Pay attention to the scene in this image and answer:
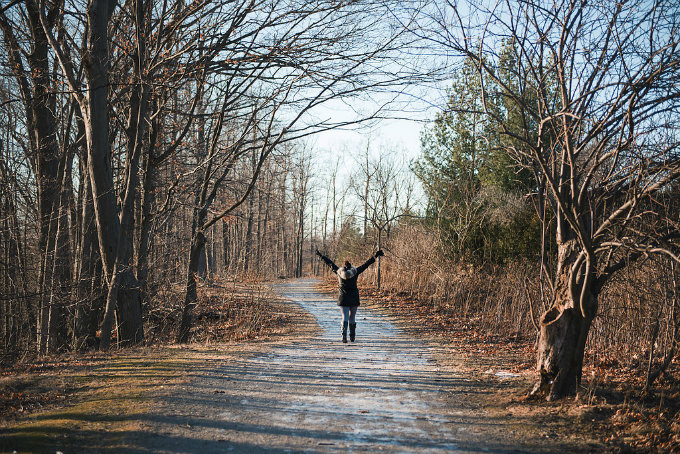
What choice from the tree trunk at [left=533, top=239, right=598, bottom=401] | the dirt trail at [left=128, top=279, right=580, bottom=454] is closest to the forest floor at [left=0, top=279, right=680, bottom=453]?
the dirt trail at [left=128, top=279, right=580, bottom=454]

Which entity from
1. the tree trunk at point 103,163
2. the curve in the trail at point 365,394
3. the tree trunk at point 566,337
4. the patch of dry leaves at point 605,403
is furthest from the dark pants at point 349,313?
the tree trunk at point 566,337

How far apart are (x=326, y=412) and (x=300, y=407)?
35 centimetres

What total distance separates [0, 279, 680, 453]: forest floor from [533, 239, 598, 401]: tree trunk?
0.86ft

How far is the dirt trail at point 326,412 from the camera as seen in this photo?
15.6ft

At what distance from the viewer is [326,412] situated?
5.75 metres

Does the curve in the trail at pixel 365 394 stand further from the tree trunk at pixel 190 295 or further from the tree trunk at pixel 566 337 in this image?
the tree trunk at pixel 190 295

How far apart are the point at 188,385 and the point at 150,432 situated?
1804 millimetres

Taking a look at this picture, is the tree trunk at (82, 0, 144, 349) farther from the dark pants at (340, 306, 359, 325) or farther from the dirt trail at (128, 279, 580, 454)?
the dark pants at (340, 306, 359, 325)

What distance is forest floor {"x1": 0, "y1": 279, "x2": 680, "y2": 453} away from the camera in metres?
4.75

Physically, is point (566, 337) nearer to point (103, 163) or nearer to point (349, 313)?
point (349, 313)

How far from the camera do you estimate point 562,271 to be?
642 centimetres

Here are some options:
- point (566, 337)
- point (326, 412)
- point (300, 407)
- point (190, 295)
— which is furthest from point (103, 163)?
point (566, 337)

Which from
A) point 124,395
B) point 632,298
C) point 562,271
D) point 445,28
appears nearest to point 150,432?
point 124,395

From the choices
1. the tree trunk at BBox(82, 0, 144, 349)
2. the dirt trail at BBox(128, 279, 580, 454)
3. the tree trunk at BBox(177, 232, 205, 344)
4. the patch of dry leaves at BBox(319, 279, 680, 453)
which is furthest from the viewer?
the tree trunk at BBox(177, 232, 205, 344)
